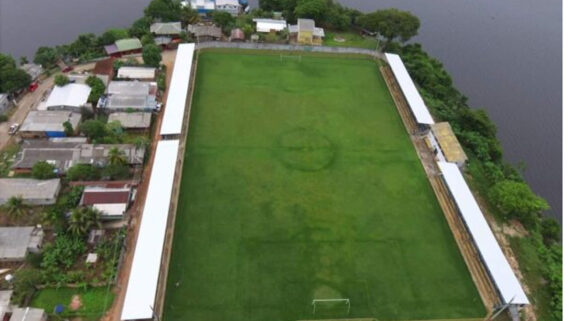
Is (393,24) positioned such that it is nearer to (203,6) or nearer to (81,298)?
(203,6)

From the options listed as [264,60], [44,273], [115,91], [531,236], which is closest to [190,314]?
[44,273]

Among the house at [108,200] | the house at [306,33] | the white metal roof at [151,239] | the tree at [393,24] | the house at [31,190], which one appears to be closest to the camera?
the white metal roof at [151,239]

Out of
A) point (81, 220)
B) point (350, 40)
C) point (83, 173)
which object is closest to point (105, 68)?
point (83, 173)

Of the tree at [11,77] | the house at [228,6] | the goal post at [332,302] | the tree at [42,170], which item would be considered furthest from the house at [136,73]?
the goal post at [332,302]

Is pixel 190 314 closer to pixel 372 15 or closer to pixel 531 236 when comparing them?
pixel 531 236

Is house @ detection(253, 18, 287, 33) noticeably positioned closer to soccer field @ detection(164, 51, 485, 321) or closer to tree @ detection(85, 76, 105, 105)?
soccer field @ detection(164, 51, 485, 321)

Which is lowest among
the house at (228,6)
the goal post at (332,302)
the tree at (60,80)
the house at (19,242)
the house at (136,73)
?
the goal post at (332,302)

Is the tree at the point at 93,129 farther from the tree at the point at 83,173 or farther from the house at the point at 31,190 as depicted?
the house at the point at 31,190
